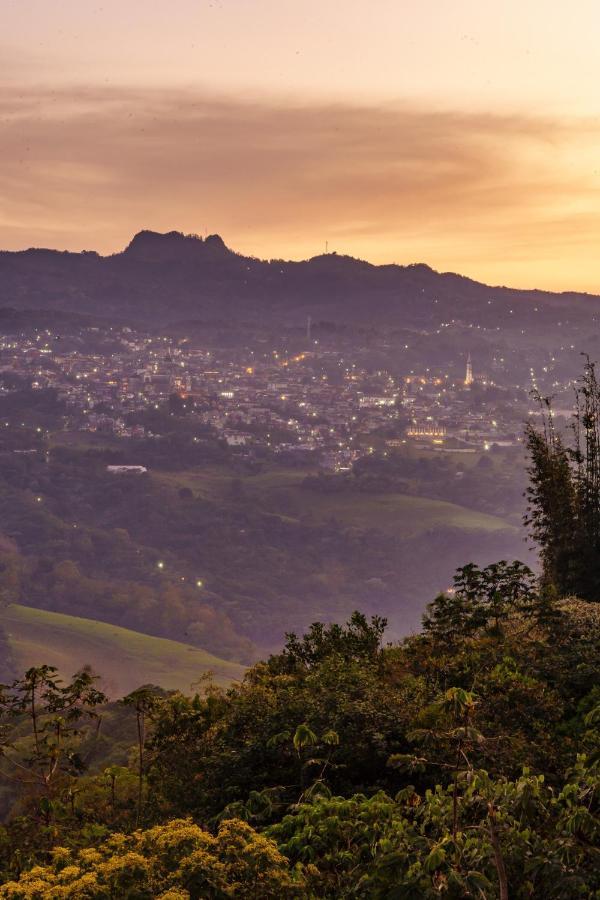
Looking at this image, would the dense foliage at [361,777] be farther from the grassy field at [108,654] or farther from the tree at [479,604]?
the grassy field at [108,654]

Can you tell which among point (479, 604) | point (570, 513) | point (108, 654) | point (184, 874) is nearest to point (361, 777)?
point (184, 874)

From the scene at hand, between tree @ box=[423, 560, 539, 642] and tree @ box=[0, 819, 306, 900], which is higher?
tree @ box=[0, 819, 306, 900]

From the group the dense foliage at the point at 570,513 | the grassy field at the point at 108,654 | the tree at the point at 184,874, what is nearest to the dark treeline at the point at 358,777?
the tree at the point at 184,874

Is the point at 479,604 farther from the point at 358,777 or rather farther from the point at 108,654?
the point at 108,654

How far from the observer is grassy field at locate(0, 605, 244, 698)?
12838 centimetres

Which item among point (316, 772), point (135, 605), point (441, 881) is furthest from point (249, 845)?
point (135, 605)

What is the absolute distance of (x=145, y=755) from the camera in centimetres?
1491

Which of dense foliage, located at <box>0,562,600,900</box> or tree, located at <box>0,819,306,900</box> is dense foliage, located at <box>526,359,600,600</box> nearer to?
dense foliage, located at <box>0,562,600,900</box>

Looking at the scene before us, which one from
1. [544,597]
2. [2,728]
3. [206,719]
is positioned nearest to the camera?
[2,728]

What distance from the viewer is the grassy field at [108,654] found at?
128375 millimetres

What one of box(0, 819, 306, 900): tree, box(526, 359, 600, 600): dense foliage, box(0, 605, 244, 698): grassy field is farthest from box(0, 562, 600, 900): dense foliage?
box(0, 605, 244, 698): grassy field

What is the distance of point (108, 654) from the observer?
13762cm

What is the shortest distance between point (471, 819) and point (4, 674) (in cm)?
13651

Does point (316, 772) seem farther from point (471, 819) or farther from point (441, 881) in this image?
point (441, 881)
